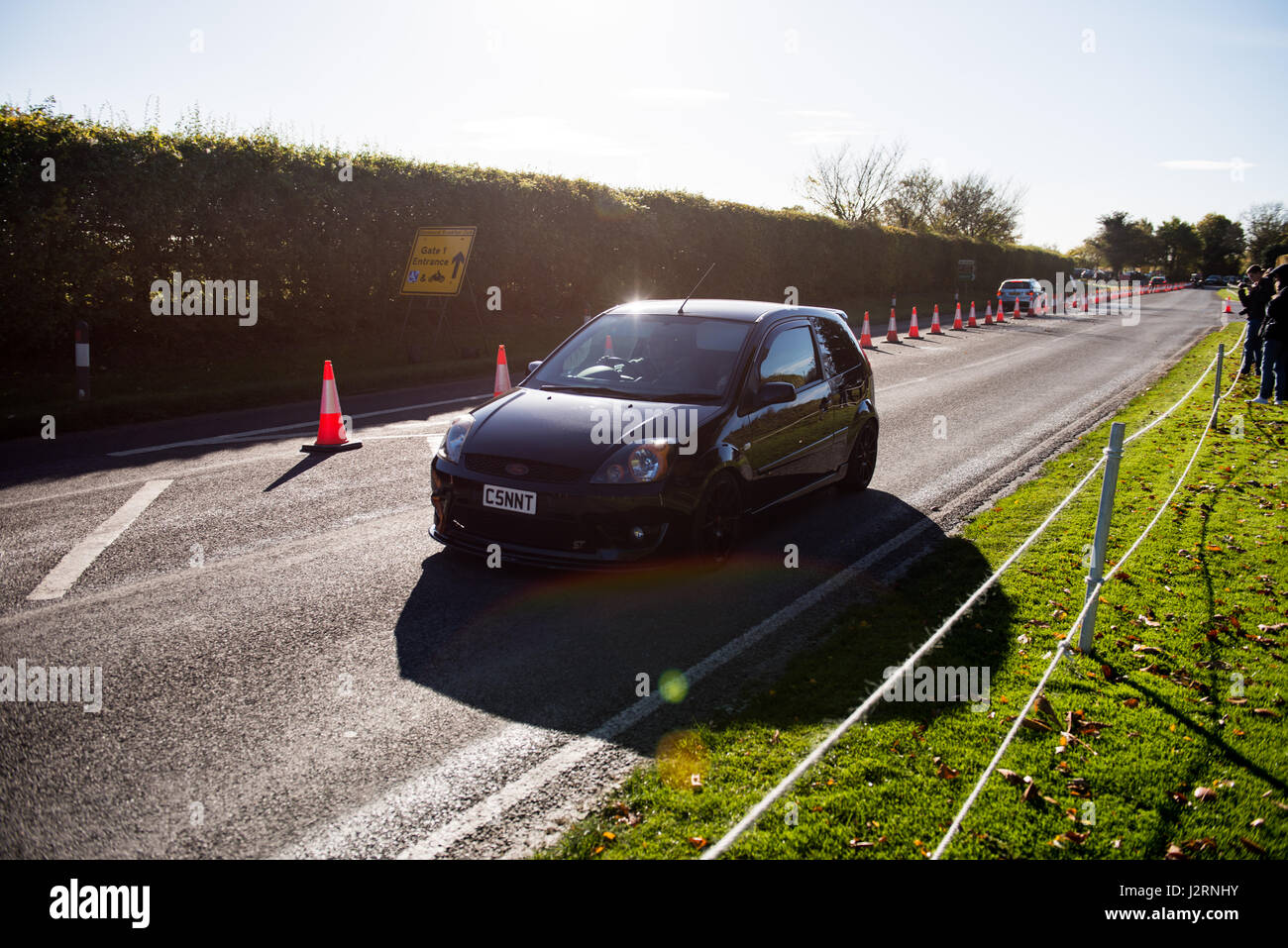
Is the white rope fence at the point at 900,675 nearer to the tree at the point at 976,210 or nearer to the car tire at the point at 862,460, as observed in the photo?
the car tire at the point at 862,460

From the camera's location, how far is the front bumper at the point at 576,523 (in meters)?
5.47

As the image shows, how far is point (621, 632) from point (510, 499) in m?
1.14

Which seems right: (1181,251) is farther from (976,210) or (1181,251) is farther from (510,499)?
(510,499)

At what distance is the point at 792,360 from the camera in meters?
7.30

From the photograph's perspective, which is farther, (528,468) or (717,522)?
(717,522)

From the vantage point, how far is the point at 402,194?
698 inches

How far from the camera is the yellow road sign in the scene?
1708 cm

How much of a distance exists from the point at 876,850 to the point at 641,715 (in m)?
1.27

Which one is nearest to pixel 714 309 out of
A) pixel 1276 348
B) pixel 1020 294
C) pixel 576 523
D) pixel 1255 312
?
pixel 576 523

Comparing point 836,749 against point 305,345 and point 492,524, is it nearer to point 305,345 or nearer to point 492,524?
point 492,524

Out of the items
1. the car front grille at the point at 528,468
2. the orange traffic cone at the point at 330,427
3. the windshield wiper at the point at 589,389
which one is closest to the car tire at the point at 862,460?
the windshield wiper at the point at 589,389

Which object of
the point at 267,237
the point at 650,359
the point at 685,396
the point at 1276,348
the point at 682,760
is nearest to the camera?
the point at 682,760

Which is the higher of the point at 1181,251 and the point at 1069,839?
the point at 1181,251
